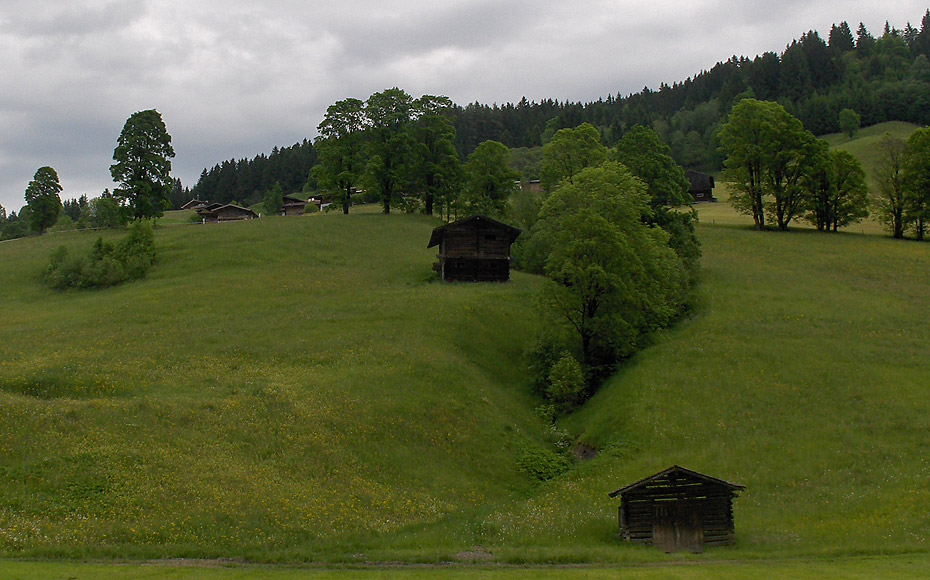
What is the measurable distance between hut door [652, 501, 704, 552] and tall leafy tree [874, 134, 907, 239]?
7255cm

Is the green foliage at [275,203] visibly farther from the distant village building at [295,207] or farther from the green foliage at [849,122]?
the green foliage at [849,122]

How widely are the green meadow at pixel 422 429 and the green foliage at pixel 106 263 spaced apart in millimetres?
4458

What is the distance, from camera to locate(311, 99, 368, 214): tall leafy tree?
99500mm

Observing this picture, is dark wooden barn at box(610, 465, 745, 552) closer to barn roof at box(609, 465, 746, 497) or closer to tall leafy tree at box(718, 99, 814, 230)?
barn roof at box(609, 465, 746, 497)

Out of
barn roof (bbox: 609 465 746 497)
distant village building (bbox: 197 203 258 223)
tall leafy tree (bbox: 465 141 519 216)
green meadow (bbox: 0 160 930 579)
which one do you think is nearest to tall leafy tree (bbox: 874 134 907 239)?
green meadow (bbox: 0 160 930 579)

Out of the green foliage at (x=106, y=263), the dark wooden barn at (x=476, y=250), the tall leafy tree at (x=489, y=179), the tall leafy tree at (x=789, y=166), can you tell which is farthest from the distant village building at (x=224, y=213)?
the tall leafy tree at (x=789, y=166)

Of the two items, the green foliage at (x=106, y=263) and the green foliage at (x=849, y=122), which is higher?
the green foliage at (x=849, y=122)

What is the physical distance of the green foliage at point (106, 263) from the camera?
70.2 metres

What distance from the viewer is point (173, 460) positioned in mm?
31797

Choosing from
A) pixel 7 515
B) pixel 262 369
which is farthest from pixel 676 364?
pixel 7 515

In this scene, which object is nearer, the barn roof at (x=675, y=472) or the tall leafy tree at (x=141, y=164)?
the barn roof at (x=675, y=472)

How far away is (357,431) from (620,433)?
48.1 feet

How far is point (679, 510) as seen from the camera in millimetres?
30047

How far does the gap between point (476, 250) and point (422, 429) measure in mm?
33506
